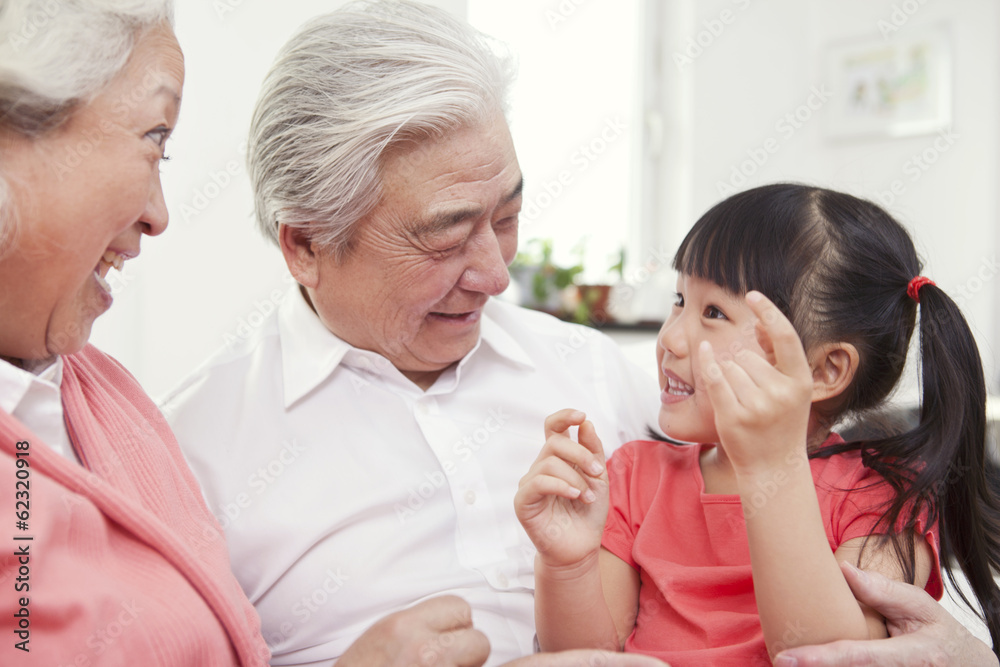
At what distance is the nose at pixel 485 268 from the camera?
4.48ft

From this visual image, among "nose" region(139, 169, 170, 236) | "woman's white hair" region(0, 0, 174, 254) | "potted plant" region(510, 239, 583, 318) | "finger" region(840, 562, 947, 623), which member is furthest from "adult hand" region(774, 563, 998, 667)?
"potted plant" region(510, 239, 583, 318)

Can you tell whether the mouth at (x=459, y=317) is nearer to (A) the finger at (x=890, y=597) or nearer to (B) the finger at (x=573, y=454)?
(B) the finger at (x=573, y=454)

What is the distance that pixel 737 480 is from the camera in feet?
3.59

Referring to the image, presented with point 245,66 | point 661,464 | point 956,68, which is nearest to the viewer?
point 661,464

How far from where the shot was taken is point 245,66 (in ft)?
5.63

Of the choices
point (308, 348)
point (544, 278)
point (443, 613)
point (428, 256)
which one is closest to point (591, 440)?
point (443, 613)

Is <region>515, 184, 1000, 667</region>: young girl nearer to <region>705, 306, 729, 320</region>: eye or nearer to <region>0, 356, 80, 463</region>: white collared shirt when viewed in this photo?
<region>705, 306, 729, 320</region>: eye

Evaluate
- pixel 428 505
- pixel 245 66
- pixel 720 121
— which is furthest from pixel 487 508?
pixel 720 121

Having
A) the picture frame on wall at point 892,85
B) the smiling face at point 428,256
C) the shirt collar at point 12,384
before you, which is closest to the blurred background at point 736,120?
the picture frame on wall at point 892,85

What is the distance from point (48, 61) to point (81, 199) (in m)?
0.14

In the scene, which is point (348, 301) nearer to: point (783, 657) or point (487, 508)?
point (487, 508)

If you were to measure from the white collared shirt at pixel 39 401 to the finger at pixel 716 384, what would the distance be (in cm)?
77

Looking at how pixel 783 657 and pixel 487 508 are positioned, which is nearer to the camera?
pixel 783 657

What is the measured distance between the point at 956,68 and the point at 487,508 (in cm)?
343
